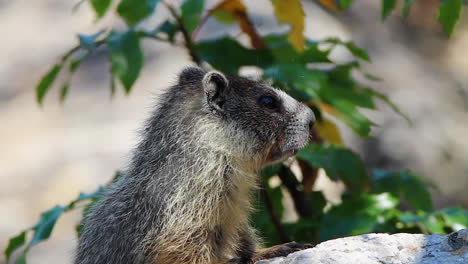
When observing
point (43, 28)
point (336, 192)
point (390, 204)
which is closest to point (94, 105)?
point (43, 28)

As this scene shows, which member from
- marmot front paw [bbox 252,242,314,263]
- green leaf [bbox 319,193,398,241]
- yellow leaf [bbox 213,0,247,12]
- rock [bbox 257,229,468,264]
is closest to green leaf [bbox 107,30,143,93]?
yellow leaf [bbox 213,0,247,12]

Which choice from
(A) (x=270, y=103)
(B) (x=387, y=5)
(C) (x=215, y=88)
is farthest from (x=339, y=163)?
(B) (x=387, y=5)

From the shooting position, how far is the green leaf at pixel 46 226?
20.0 ft

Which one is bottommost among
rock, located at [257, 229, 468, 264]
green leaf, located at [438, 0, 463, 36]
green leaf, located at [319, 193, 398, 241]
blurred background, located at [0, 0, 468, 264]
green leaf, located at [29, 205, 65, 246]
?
blurred background, located at [0, 0, 468, 264]

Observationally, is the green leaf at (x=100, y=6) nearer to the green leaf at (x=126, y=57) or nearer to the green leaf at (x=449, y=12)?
the green leaf at (x=126, y=57)

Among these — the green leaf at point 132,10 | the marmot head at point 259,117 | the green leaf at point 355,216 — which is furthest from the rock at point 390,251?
the green leaf at point 132,10

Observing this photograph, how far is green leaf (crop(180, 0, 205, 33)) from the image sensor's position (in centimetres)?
585

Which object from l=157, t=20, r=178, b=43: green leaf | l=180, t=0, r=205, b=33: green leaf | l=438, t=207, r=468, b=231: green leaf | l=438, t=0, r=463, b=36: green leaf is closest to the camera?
l=438, t=0, r=463, b=36: green leaf

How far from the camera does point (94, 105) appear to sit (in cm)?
1241

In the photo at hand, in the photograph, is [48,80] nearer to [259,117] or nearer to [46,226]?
[46,226]

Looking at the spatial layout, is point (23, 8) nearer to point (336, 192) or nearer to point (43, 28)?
point (43, 28)

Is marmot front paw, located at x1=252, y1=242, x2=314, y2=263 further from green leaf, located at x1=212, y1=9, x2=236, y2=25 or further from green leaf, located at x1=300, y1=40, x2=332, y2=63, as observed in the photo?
green leaf, located at x1=212, y1=9, x2=236, y2=25

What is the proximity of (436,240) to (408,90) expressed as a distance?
8.38 metres

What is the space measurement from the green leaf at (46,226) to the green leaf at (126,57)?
1083 millimetres
